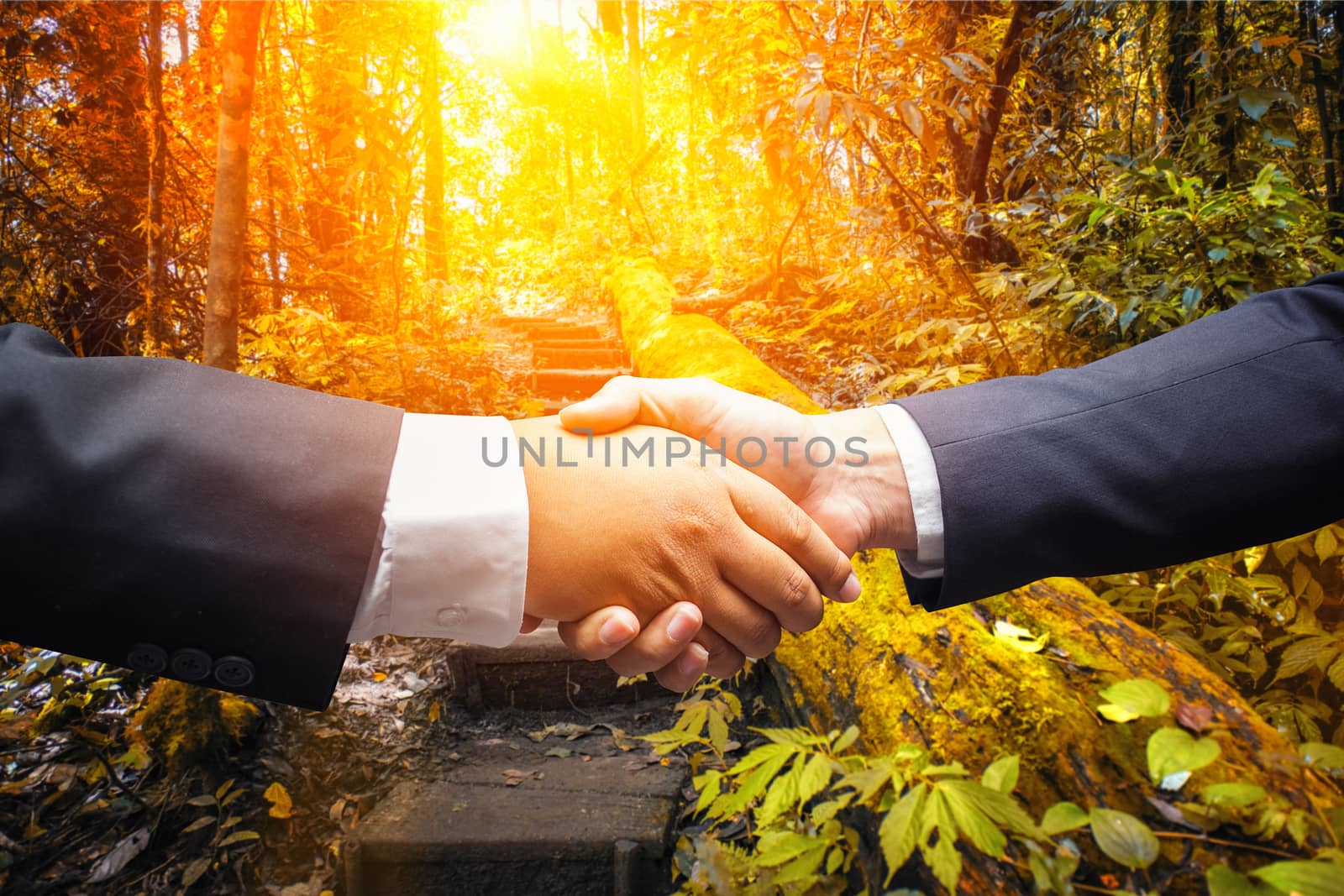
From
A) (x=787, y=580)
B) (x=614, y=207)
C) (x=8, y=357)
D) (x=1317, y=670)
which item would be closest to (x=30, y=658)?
(x=8, y=357)

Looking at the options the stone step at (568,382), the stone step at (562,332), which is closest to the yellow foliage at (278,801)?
the stone step at (568,382)

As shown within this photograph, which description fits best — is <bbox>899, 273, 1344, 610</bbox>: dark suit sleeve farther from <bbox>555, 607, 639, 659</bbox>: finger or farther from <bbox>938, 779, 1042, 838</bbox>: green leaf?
<bbox>555, 607, 639, 659</bbox>: finger

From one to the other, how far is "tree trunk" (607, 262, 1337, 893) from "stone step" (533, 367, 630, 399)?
158 inches

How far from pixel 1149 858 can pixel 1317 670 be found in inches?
47.9

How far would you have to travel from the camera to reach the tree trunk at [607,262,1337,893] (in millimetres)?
926

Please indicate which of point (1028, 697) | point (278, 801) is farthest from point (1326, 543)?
point (278, 801)

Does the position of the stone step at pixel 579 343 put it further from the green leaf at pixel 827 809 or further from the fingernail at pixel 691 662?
the green leaf at pixel 827 809

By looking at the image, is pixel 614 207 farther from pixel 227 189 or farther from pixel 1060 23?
pixel 227 189

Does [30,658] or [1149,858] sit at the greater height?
[1149,858]

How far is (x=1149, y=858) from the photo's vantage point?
0.66m

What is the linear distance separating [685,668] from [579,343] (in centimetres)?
586

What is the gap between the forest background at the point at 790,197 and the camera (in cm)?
184

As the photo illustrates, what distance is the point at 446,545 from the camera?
3.05 feet

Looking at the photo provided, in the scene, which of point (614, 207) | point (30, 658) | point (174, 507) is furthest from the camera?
point (614, 207)
